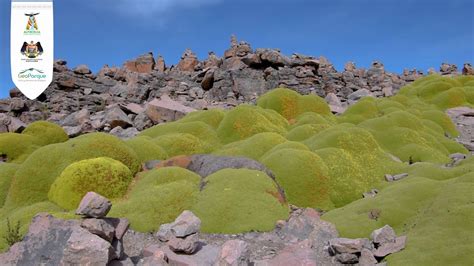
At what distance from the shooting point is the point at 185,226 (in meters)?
18.0

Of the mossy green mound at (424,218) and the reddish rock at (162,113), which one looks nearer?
the mossy green mound at (424,218)

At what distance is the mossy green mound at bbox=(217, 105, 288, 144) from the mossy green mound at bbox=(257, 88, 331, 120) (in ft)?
30.0

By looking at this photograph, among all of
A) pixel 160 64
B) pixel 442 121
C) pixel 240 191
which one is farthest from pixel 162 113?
pixel 160 64

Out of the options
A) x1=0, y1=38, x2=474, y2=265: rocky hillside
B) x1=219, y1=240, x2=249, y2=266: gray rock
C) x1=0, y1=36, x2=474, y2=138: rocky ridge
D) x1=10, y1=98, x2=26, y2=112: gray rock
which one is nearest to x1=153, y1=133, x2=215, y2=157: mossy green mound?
x1=0, y1=38, x2=474, y2=265: rocky hillside

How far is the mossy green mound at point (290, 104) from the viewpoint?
52688 mm

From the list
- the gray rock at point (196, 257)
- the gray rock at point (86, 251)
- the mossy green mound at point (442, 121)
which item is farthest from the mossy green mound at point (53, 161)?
the mossy green mound at point (442, 121)

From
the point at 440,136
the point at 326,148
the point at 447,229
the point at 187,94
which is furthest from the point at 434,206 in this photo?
the point at 187,94

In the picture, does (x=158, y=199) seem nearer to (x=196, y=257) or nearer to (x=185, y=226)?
(x=185, y=226)

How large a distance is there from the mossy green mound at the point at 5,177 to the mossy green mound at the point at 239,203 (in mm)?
13600

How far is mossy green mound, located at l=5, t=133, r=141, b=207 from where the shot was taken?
26.3m

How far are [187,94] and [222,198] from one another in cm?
6096

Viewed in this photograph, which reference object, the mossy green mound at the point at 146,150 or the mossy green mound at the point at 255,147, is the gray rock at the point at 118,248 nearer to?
the mossy green mound at the point at 146,150

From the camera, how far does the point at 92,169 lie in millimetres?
25156

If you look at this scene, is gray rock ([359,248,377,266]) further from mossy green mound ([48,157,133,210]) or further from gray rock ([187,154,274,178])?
mossy green mound ([48,157,133,210])
